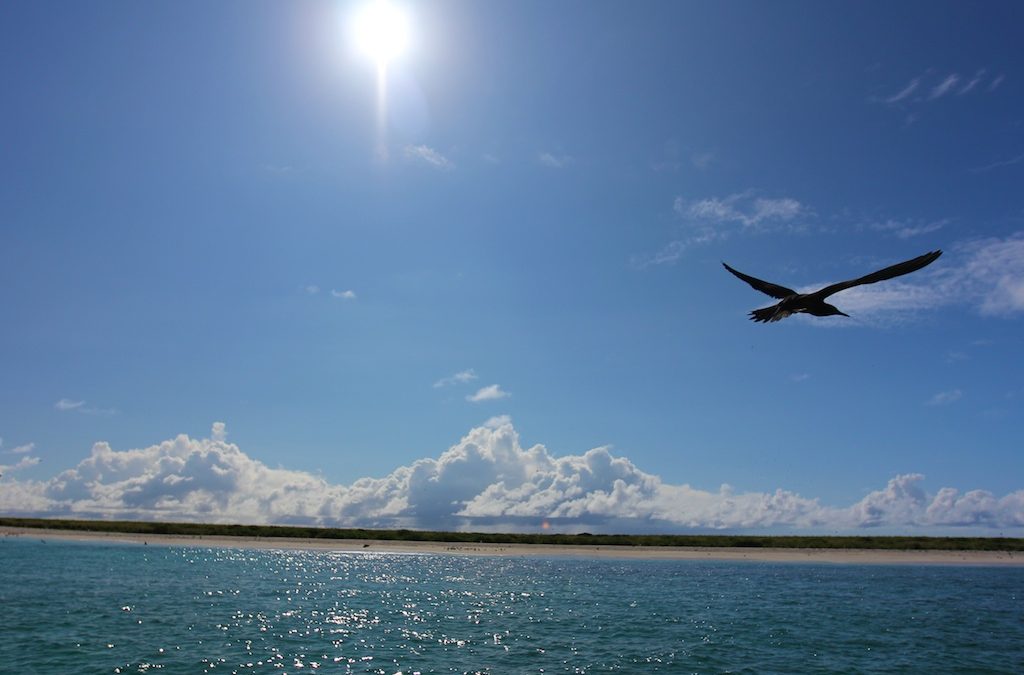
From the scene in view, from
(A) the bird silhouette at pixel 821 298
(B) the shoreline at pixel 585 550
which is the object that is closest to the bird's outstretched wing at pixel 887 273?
(A) the bird silhouette at pixel 821 298

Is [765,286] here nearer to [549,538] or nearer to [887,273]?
[887,273]

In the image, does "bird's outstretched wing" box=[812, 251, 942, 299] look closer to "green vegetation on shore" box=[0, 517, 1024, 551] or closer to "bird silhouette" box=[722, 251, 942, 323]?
"bird silhouette" box=[722, 251, 942, 323]

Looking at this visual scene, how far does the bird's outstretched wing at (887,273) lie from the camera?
12.0 meters

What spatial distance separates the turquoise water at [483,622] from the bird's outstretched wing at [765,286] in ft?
51.5

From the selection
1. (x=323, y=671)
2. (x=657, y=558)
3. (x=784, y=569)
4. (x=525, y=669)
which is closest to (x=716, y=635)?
(x=525, y=669)

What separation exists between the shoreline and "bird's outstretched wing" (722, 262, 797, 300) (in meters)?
84.2

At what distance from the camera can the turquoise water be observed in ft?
83.1

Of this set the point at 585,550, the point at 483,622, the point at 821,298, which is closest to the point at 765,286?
the point at 821,298

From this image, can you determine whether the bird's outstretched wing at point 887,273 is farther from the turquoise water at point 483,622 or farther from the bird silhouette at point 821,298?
the turquoise water at point 483,622

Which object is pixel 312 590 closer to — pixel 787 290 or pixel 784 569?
pixel 787 290

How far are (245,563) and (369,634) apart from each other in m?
51.5

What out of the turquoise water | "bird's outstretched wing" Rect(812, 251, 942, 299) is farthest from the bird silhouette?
the turquoise water

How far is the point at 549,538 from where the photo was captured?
13088cm

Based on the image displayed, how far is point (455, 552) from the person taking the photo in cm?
10425
